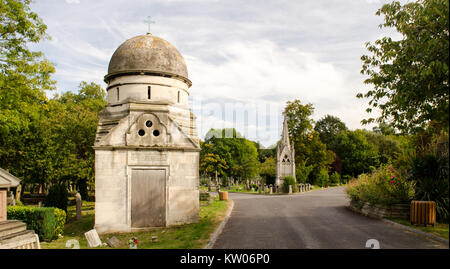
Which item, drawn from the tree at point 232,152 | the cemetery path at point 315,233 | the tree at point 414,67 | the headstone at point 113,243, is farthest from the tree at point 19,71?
the tree at point 232,152

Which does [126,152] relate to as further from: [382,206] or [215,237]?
[382,206]

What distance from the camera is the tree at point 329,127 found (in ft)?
262

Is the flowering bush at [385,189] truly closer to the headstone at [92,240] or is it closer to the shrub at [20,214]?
the headstone at [92,240]

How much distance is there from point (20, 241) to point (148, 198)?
607 cm

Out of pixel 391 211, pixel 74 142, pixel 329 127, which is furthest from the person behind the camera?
pixel 329 127

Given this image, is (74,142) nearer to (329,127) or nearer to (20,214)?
(20,214)

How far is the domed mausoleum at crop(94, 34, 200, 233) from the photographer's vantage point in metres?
16.5

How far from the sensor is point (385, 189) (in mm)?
15930

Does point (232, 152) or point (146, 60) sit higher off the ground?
point (146, 60)

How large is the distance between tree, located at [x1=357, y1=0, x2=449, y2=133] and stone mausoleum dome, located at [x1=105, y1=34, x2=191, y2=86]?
10.7m

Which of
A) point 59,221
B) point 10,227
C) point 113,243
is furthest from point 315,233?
point 59,221

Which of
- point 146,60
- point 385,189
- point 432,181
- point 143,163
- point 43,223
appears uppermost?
point 146,60

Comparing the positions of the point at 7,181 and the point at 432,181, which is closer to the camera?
the point at 7,181
